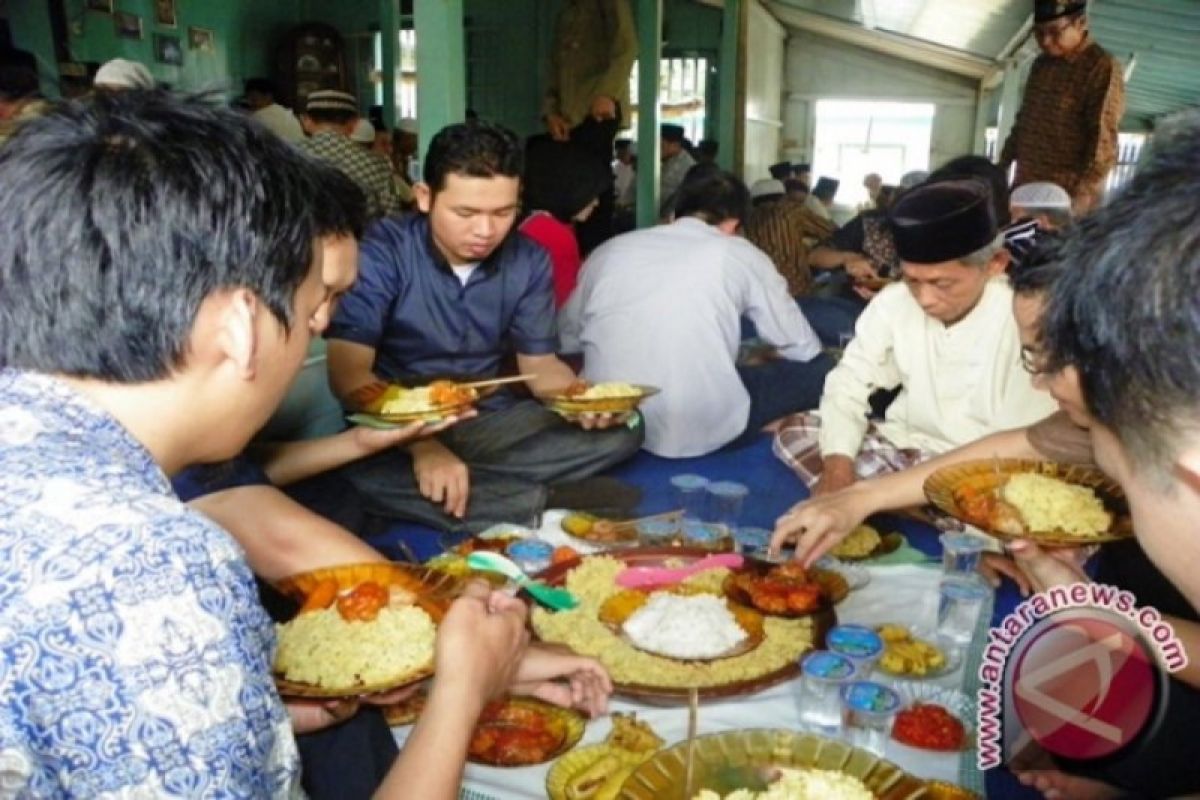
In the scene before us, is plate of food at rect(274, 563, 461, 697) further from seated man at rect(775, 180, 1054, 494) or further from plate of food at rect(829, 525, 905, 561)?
seated man at rect(775, 180, 1054, 494)

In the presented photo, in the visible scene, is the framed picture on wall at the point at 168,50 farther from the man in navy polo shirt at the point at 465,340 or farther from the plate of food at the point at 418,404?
the plate of food at the point at 418,404

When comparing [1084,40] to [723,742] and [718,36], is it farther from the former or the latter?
[718,36]

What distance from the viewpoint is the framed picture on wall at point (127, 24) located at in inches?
261

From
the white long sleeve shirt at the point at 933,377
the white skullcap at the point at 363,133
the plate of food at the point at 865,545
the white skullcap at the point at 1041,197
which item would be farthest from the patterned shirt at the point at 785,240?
the plate of food at the point at 865,545

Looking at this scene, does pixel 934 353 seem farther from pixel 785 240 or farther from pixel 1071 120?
pixel 785 240

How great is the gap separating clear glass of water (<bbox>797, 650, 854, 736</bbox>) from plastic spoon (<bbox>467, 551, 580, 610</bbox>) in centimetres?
48

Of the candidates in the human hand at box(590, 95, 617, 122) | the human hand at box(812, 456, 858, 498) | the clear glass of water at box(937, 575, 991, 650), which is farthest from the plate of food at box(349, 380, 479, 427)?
the human hand at box(590, 95, 617, 122)

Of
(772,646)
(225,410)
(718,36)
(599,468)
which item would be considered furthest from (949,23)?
(225,410)

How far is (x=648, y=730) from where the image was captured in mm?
1618

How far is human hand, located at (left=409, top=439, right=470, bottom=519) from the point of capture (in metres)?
2.92

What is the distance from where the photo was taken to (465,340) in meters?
3.43

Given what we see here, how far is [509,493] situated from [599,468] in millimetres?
534

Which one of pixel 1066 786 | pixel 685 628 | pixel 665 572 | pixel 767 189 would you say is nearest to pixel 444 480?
pixel 665 572

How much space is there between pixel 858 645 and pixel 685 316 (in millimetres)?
2301
